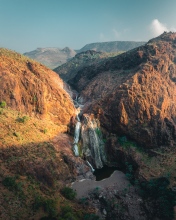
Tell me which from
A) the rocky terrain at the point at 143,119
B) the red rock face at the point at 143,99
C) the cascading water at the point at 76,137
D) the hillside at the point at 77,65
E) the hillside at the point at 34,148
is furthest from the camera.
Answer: the hillside at the point at 77,65

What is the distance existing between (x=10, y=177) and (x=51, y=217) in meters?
7.64

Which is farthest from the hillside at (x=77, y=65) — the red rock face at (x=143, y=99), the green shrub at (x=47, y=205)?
the green shrub at (x=47, y=205)

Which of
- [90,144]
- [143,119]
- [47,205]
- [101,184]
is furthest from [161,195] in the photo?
[47,205]

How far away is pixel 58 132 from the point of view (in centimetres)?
4544

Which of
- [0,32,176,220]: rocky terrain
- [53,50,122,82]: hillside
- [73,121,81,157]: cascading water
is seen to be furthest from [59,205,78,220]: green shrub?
[53,50,122,82]: hillside

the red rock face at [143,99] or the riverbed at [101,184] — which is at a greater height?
the red rock face at [143,99]

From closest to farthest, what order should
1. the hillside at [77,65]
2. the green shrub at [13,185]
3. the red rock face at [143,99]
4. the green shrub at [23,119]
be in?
the green shrub at [13,185] < the green shrub at [23,119] < the red rock face at [143,99] < the hillside at [77,65]

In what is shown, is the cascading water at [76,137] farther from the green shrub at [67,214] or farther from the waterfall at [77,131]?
the green shrub at [67,214]

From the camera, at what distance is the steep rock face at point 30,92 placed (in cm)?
4347

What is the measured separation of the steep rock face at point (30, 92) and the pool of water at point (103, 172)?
12921 mm

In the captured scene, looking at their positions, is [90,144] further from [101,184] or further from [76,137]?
[101,184]

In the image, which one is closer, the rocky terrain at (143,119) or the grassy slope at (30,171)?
the grassy slope at (30,171)

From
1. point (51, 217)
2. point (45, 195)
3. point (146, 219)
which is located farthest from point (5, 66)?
point (146, 219)

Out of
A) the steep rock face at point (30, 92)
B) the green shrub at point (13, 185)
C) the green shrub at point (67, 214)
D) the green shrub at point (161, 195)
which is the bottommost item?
the green shrub at point (161, 195)
